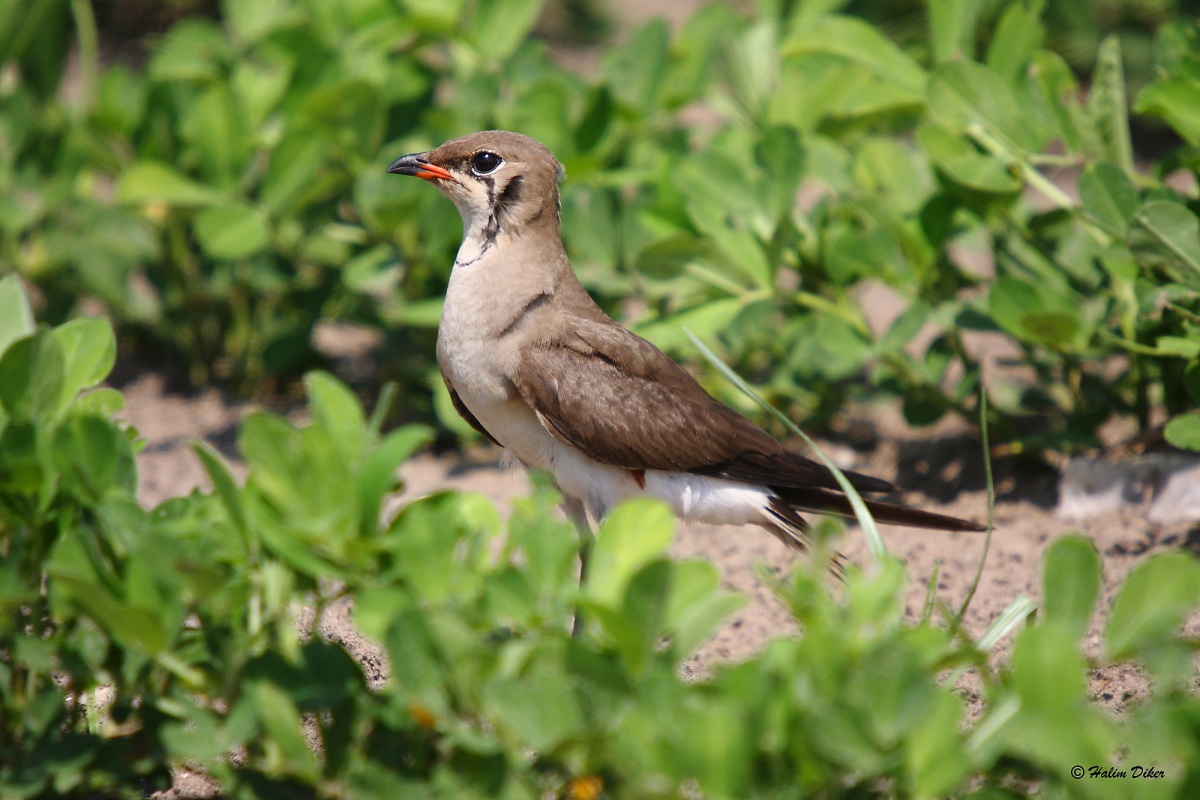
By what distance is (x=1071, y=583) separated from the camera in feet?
6.83

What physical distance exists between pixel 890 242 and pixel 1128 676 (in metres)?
1.76

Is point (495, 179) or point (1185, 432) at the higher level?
point (495, 179)

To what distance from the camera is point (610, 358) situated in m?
3.53

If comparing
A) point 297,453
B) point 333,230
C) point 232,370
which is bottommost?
point 232,370

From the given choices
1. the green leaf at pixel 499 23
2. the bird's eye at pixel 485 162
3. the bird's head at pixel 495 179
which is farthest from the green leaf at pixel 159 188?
the bird's eye at pixel 485 162

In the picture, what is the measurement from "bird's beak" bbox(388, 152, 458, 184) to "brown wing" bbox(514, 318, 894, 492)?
627 mm

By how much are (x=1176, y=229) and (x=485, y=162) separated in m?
2.04

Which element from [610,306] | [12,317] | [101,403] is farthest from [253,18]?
[101,403]

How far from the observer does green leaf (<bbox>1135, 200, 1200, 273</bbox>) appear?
341cm

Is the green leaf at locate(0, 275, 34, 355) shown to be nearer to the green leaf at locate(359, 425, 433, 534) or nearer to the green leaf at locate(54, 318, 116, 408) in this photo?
the green leaf at locate(54, 318, 116, 408)

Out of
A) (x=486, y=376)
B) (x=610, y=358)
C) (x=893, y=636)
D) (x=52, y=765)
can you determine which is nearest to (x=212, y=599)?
(x=52, y=765)

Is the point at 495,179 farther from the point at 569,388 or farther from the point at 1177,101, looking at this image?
the point at 1177,101

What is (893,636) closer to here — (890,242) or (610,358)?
(610,358)

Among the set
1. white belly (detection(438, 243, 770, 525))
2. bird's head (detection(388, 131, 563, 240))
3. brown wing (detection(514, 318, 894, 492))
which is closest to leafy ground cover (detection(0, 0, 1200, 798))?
white belly (detection(438, 243, 770, 525))
